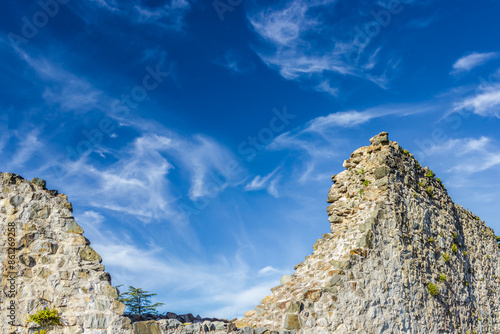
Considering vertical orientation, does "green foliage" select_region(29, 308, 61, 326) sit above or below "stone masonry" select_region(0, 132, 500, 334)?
below

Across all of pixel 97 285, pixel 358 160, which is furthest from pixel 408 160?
pixel 97 285

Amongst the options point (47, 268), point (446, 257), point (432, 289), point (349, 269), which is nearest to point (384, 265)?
point (349, 269)

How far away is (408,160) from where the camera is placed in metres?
12.4

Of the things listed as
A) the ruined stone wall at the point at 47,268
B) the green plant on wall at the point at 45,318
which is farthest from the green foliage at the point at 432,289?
the green plant on wall at the point at 45,318

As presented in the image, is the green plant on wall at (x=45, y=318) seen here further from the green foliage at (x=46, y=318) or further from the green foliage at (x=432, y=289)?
the green foliage at (x=432, y=289)

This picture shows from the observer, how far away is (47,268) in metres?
6.96

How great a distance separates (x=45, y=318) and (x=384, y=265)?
7157mm

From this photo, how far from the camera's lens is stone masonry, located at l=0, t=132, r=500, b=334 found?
6848 millimetres

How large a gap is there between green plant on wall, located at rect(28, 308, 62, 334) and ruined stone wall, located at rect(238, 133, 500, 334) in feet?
12.9

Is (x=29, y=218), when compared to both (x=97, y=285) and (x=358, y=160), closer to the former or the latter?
(x=97, y=285)

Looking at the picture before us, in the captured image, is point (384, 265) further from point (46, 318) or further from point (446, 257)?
point (46, 318)

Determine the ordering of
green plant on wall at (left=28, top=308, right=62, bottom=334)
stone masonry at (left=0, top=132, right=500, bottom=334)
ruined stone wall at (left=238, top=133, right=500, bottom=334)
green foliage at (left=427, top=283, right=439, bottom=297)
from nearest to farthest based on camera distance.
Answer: green plant on wall at (left=28, top=308, right=62, bottom=334) → stone masonry at (left=0, top=132, right=500, bottom=334) → ruined stone wall at (left=238, top=133, right=500, bottom=334) → green foliage at (left=427, top=283, right=439, bottom=297)

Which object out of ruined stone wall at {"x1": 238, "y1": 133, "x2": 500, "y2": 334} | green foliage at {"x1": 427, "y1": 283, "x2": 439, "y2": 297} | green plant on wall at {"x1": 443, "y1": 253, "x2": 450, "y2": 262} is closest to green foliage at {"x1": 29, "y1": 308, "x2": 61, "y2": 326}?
ruined stone wall at {"x1": 238, "y1": 133, "x2": 500, "y2": 334}

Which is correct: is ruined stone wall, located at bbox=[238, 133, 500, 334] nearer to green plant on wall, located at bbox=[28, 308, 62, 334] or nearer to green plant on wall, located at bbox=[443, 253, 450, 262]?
green plant on wall, located at bbox=[443, 253, 450, 262]
